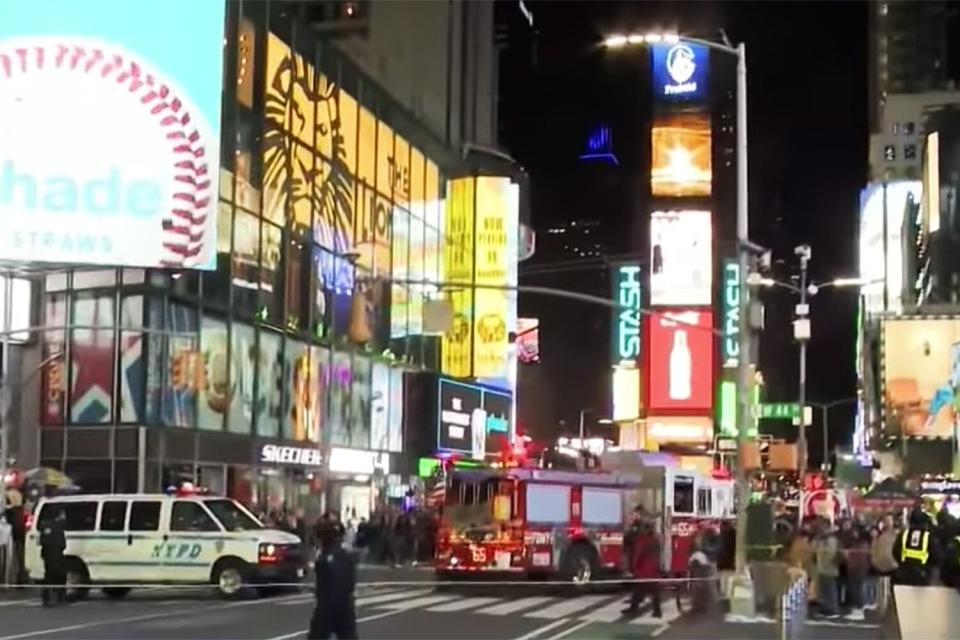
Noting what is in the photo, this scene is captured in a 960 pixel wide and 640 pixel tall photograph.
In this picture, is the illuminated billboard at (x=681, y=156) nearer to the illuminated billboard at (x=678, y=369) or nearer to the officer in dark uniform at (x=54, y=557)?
the illuminated billboard at (x=678, y=369)

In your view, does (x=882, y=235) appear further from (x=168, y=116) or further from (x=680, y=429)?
(x=168, y=116)

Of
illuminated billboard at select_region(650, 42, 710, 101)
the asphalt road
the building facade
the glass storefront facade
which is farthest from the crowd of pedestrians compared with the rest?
illuminated billboard at select_region(650, 42, 710, 101)

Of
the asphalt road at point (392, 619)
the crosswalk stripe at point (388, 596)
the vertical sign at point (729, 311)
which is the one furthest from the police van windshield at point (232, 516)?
the vertical sign at point (729, 311)

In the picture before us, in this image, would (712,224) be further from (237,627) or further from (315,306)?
(237,627)

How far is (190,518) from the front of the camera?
26.4 metres

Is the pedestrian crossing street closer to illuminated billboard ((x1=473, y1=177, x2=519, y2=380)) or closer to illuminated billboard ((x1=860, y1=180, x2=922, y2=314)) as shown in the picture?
illuminated billboard ((x1=473, y1=177, x2=519, y2=380))

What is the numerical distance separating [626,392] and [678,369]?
21.0 feet

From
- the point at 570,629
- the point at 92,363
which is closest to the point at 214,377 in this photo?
the point at 92,363

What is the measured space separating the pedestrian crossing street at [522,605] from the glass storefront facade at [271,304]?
7474mm

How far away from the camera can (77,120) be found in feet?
72.9

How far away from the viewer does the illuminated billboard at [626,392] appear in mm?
82375

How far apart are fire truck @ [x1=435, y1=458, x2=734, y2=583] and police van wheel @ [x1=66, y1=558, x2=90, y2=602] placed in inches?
289

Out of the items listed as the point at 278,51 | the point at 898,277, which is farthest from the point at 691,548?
the point at 898,277

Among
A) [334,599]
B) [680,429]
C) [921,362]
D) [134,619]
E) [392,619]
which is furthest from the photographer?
[680,429]
